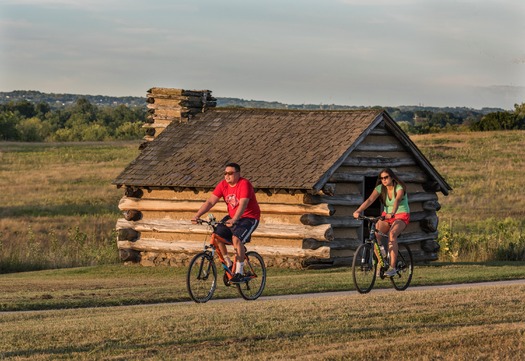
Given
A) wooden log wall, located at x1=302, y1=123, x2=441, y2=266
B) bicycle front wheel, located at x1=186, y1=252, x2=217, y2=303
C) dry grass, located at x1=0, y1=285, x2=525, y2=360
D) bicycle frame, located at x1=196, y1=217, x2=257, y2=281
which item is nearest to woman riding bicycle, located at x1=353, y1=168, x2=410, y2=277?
dry grass, located at x1=0, y1=285, x2=525, y2=360

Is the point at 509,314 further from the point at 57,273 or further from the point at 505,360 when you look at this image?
the point at 57,273

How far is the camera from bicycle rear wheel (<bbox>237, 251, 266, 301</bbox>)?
17.0 metres

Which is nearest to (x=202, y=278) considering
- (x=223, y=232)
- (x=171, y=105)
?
(x=223, y=232)

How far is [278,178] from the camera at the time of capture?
25000 millimetres

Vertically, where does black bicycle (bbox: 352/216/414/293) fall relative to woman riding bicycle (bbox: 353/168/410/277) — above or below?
below

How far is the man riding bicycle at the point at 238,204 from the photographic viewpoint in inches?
632

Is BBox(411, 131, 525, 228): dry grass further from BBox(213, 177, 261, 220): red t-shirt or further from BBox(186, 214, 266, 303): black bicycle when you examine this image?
BBox(213, 177, 261, 220): red t-shirt

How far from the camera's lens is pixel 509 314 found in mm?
15016

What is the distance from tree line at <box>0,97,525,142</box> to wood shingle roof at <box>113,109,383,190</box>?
50.0m

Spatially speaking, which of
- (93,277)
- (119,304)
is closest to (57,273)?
(93,277)

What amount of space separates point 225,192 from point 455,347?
4.91m

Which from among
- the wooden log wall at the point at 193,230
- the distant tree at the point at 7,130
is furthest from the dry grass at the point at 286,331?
the distant tree at the point at 7,130

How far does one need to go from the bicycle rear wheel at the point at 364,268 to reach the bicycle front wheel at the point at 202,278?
2327mm

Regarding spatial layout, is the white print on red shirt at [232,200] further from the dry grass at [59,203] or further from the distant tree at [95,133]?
the distant tree at [95,133]
